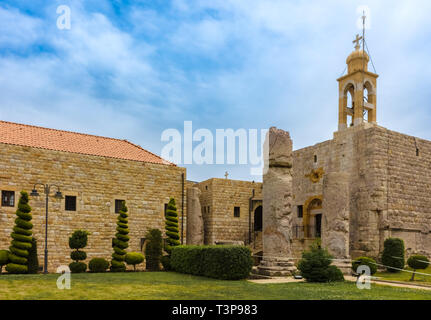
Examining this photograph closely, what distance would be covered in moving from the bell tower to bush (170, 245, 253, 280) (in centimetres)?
1382

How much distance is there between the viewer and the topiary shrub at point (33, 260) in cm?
1833

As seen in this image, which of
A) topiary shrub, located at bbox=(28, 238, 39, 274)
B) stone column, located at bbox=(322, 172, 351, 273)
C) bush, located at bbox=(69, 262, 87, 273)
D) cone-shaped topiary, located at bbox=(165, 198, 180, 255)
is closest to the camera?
stone column, located at bbox=(322, 172, 351, 273)

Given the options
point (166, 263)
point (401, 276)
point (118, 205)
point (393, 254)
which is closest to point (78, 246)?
point (118, 205)

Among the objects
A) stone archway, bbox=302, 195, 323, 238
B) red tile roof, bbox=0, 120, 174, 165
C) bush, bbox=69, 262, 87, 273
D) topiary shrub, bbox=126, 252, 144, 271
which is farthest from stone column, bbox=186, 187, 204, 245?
bush, bbox=69, 262, 87, 273

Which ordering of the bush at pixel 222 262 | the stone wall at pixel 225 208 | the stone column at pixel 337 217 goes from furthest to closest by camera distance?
the stone wall at pixel 225 208 → the stone column at pixel 337 217 → the bush at pixel 222 262

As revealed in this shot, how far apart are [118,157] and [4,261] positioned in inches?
320

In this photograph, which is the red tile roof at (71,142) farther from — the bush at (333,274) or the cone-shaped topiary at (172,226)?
the bush at (333,274)

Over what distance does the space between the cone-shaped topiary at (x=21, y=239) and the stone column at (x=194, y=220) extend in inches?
387

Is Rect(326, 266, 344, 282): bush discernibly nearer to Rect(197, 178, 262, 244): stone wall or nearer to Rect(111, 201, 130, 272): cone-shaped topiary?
Rect(111, 201, 130, 272): cone-shaped topiary

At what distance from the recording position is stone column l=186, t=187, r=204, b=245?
25.5 metres

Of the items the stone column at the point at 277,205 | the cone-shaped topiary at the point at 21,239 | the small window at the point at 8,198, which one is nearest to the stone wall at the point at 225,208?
the stone column at the point at 277,205

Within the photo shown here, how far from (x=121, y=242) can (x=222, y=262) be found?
7886mm
